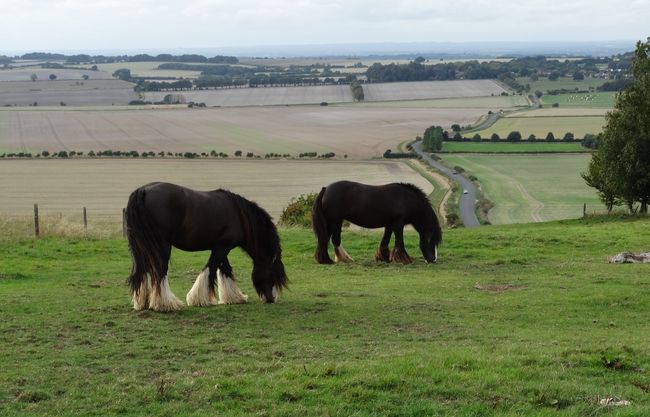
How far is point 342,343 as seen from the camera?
1106 cm

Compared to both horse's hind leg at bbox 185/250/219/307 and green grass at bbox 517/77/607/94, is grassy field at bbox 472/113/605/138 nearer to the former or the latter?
green grass at bbox 517/77/607/94

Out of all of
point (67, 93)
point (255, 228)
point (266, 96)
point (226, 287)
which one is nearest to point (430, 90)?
point (266, 96)

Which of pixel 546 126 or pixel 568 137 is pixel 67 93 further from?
pixel 568 137

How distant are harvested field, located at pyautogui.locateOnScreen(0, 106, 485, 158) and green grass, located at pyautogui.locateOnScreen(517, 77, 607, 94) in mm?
45512

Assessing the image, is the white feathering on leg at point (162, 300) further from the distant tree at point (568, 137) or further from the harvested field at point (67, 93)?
the harvested field at point (67, 93)

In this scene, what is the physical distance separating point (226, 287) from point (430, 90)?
154 meters

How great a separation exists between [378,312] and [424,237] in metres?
7.53

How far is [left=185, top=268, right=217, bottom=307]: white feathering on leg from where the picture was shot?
13914mm

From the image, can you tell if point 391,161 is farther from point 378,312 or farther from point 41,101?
point 41,101

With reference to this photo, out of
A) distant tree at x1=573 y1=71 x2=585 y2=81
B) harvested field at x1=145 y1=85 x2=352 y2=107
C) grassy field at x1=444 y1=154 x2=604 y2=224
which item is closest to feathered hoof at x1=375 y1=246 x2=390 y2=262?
grassy field at x1=444 y1=154 x2=604 y2=224

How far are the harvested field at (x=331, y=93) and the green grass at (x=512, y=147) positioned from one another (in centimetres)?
5846

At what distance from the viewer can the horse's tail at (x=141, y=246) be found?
13227mm

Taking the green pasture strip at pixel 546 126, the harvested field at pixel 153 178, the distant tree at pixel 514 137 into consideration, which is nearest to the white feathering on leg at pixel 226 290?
the harvested field at pixel 153 178

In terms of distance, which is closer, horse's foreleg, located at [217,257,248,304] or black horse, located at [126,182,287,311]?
black horse, located at [126,182,287,311]
